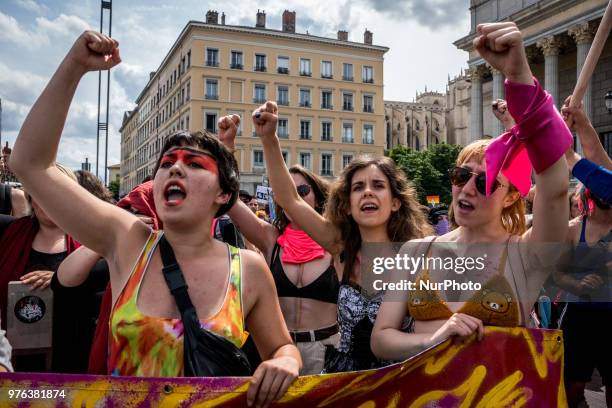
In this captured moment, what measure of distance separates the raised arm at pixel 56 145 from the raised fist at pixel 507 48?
1.14m

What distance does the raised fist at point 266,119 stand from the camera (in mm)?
2598

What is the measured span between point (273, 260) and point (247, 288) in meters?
1.67

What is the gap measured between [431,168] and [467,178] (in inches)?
1978

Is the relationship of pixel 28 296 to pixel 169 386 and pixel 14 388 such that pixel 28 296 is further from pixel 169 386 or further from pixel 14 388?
pixel 169 386

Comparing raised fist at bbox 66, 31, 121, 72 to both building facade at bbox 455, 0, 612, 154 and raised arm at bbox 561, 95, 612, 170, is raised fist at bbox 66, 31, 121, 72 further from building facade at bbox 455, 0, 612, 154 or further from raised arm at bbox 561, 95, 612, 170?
building facade at bbox 455, 0, 612, 154

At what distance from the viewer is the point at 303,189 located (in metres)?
3.87

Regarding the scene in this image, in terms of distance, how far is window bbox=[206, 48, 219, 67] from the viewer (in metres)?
48.6

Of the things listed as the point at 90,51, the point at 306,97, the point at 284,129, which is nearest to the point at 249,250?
the point at 90,51

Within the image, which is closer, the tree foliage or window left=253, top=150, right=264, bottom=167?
window left=253, top=150, right=264, bottom=167

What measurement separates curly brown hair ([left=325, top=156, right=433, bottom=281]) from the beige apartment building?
1759 inches

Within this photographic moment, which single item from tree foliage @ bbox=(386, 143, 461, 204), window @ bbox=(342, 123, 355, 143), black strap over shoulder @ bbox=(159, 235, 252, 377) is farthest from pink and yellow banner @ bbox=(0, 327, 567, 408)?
window @ bbox=(342, 123, 355, 143)

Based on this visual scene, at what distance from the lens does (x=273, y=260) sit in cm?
339

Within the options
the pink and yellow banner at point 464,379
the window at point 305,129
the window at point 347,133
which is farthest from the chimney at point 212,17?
the pink and yellow banner at point 464,379

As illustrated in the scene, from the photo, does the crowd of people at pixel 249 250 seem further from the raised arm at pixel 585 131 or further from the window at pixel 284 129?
the window at pixel 284 129
